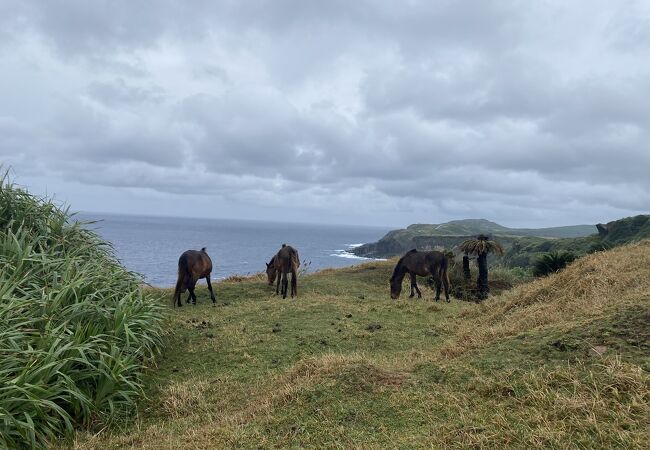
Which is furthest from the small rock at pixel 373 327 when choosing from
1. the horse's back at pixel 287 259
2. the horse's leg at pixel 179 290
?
the horse's leg at pixel 179 290

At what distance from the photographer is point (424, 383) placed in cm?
641

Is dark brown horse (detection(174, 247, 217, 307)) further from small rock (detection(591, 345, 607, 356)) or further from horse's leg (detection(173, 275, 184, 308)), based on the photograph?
small rock (detection(591, 345, 607, 356))

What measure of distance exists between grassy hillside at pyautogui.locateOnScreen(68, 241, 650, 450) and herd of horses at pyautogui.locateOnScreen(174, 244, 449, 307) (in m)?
4.73

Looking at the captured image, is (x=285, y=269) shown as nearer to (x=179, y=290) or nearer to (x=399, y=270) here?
(x=179, y=290)

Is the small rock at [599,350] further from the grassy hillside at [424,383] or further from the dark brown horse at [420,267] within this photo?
the dark brown horse at [420,267]

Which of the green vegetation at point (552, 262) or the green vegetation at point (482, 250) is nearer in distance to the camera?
the green vegetation at point (482, 250)

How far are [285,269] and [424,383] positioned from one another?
11.3 metres

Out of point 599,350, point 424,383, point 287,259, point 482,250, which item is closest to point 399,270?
point 482,250

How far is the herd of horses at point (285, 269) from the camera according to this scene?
16250 millimetres

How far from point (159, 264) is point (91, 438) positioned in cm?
7771

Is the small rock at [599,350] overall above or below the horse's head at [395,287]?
above

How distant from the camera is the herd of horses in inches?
640

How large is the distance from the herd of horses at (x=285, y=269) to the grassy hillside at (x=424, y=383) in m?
4.73

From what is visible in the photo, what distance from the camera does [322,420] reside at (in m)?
5.61
